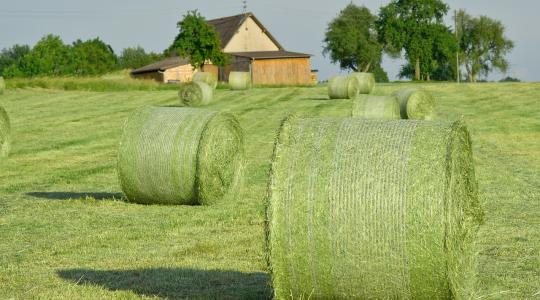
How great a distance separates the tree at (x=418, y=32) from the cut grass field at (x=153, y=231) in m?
74.4

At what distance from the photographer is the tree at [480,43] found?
121 m

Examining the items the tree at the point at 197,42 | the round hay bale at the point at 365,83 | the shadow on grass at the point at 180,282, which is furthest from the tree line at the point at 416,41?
the shadow on grass at the point at 180,282

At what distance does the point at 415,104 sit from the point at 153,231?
2064 cm

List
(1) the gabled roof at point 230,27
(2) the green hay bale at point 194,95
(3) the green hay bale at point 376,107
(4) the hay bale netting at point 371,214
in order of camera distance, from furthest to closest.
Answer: (1) the gabled roof at point 230,27
(2) the green hay bale at point 194,95
(3) the green hay bale at point 376,107
(4) the hay bale netting at point 371,214

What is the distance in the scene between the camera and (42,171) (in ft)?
69.8

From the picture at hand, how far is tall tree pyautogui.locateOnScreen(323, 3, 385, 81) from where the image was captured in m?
109

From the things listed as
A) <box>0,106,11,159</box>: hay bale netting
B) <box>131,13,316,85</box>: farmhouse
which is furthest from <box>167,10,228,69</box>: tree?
<box>0,106,11,159</box>: hay bale netting

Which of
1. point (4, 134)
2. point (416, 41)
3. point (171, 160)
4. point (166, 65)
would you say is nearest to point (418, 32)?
point (416, 41)

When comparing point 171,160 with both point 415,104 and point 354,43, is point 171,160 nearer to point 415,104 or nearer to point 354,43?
point 415,104

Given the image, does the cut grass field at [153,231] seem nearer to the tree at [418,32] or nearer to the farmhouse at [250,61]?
the farmhouse at [250,61]

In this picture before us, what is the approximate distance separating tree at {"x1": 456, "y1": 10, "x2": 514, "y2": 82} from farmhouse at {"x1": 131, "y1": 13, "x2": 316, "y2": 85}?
127ft

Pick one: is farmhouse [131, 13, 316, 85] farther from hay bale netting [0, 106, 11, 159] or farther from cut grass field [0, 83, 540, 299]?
hay bale netting [0, 106, 11, 159]

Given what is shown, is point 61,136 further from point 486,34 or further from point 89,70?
point 486,34

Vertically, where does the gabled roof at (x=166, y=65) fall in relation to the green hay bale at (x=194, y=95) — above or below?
above
